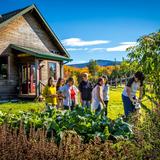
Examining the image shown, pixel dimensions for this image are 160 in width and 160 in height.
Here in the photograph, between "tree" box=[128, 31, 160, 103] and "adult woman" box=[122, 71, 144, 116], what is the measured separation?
0.28m

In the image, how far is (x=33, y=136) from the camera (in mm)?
3986

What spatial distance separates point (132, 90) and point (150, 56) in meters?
1.74

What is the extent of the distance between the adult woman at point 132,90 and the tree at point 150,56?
282 millimetres

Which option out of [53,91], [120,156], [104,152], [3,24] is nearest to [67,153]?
[104,152]

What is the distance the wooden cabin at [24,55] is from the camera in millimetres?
21453

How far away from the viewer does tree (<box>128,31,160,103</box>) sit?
7195 mm

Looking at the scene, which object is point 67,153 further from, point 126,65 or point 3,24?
point 3,24

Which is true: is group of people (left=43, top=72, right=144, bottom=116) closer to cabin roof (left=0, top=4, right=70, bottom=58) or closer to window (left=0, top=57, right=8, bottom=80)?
window (left=0, top=57, right=8, bottom=80)

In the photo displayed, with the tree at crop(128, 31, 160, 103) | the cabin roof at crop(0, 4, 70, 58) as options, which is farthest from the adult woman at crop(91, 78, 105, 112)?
the cabin roof at crop(0, 4, 70, 58)

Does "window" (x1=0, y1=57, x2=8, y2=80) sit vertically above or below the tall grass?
above

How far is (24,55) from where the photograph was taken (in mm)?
21609

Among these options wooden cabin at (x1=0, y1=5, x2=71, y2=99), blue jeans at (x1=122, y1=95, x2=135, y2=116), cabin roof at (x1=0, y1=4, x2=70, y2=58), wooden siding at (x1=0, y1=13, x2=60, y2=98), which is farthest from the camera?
cabin roof at (x1=0, y1=4, x2=70, y2=58)

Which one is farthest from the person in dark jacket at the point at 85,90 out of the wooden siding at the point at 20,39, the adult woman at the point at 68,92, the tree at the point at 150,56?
the wooden siding at the point at 20,39

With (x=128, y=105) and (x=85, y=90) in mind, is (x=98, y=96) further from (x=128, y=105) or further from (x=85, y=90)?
(x=85, y=90)
